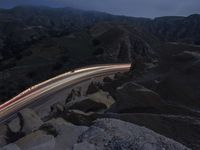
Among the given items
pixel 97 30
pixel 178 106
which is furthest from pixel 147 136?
pixel 97 30

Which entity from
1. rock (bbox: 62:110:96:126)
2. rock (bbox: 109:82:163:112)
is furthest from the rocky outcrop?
rock (bbox: 109:82:163:112)

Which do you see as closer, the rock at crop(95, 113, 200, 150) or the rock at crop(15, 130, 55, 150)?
the rock at crop(15, 130, 55, 150)

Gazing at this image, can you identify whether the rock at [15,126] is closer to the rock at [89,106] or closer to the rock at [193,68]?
the rock at [89,106]

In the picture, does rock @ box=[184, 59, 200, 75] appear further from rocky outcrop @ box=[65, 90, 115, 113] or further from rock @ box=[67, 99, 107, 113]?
rock @ box=[67, 99, 107, 113]

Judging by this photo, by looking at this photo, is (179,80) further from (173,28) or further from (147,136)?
(173,28)

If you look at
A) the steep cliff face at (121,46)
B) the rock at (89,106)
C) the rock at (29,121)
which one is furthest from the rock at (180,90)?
the steep cliff face at (121,46)

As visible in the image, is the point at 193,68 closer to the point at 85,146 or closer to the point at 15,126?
the point at 85,146
